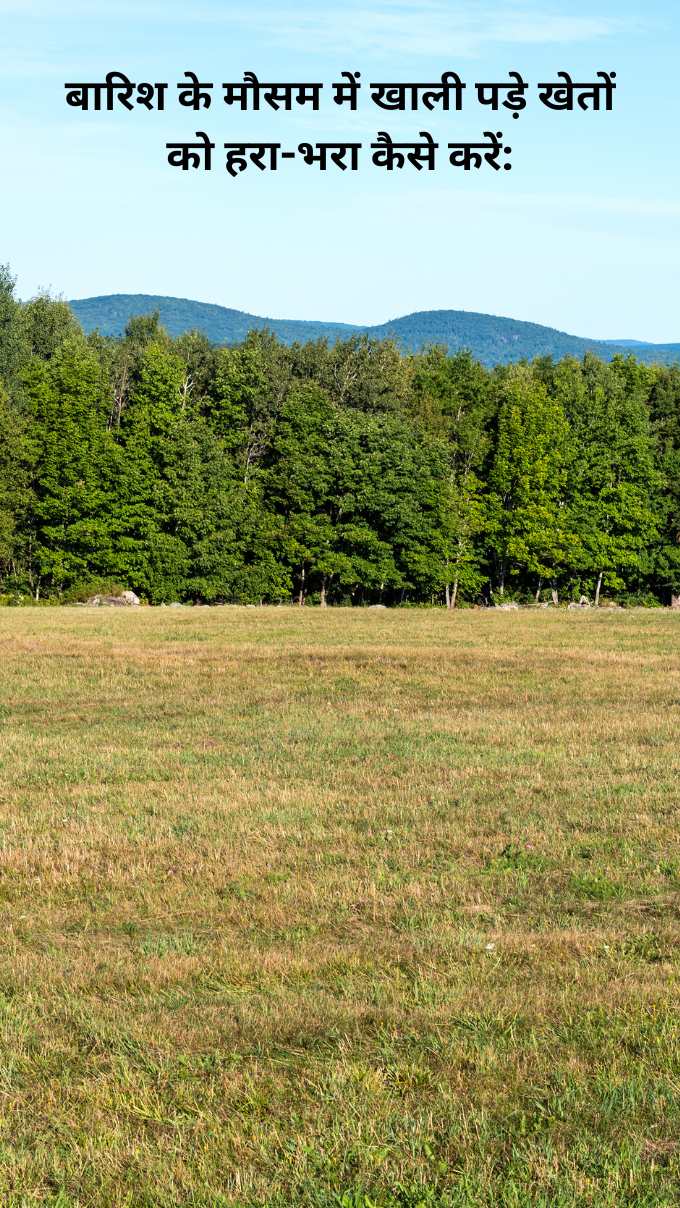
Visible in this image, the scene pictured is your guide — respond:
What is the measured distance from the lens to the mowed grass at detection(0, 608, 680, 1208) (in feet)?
20.6

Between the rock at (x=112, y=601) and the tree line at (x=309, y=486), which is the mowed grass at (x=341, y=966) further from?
the tree line at (x=309, y=486)

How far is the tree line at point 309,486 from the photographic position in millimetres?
79375

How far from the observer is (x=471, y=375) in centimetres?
10056

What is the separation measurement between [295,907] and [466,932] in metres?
1.67

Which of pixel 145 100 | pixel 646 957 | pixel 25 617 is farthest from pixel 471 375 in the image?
pixel 646 957

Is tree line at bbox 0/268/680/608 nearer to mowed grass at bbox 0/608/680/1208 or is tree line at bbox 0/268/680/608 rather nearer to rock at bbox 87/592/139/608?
rock at bbox 87/592/139/608

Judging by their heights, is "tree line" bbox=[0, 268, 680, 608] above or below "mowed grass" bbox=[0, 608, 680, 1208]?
above

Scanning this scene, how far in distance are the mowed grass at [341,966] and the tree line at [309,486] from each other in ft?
186

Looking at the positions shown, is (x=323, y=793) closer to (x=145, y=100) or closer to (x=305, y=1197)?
(x=305, y=1197)

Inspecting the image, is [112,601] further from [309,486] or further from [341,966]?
[341,966]

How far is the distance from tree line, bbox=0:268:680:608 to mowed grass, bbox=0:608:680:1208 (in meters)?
56.7

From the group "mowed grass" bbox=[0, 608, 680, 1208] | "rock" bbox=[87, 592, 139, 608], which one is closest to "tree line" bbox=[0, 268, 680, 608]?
"rock" bbox=[87, 592, 139, 608]

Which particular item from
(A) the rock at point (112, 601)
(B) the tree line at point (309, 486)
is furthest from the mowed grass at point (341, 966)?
(B) the tree line at point (309, 486)

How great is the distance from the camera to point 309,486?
8188 centimetres
